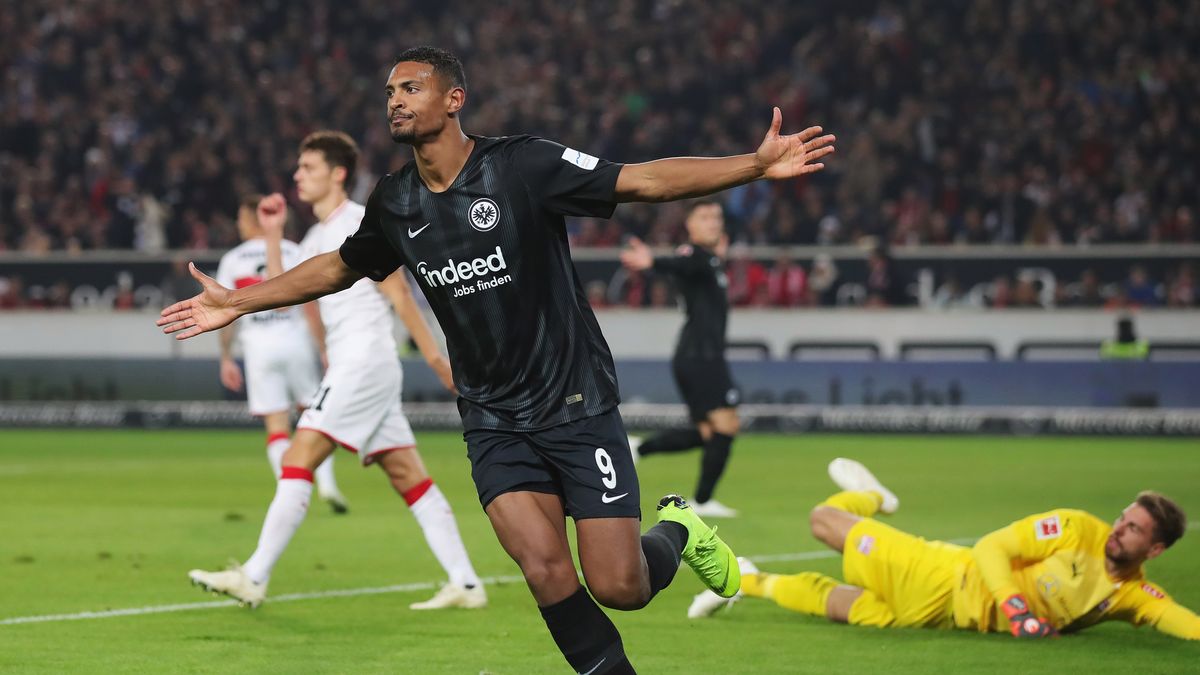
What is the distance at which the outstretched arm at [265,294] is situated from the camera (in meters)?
6.06

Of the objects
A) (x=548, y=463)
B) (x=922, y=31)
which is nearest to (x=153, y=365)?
(x=922, y=31)

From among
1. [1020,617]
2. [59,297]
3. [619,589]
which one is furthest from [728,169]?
[59,297]

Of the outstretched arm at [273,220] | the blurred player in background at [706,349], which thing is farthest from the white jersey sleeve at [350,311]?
the blurred player in background at [706,349]

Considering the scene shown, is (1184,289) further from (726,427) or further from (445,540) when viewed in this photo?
(445,540)

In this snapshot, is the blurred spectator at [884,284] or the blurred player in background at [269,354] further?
the blurred spectator at [884,284]

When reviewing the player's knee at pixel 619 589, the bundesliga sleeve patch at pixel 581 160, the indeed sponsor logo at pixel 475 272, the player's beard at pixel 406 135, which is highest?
the player's beard at pixel 406 135

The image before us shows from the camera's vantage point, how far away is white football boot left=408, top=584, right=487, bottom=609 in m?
8.45

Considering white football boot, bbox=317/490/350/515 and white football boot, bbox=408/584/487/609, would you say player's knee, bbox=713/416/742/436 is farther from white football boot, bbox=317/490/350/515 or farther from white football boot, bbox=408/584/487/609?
white football boot, bbox=408/584/487/609

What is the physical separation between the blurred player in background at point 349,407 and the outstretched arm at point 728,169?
3.07 metres

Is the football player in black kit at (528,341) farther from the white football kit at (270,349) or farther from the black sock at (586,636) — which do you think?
the white football kit at (270,349)

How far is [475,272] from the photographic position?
218 inches

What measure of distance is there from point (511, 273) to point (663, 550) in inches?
46.1

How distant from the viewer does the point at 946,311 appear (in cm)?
2303

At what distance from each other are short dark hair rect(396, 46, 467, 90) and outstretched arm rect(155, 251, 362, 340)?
2.63ft
